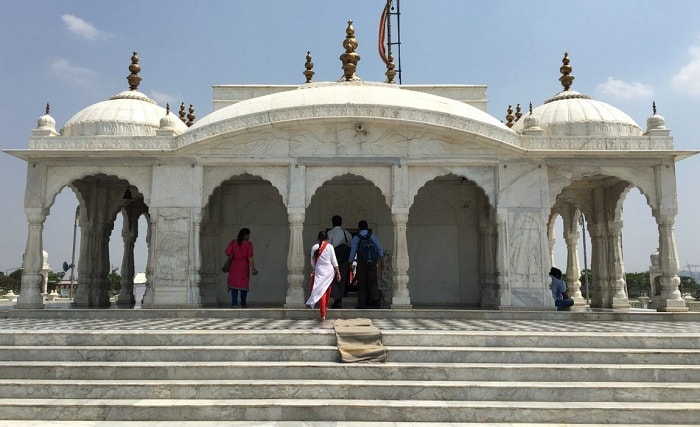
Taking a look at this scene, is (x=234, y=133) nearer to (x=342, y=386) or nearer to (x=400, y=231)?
(x=400, y=231)

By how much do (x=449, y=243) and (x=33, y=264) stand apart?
1099 centimetres

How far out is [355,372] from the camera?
6.74 m

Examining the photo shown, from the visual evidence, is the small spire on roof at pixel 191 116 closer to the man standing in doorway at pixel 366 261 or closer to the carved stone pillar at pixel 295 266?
the carved stone pillar at pixel 295 266

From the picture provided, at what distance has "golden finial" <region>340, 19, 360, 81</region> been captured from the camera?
56.8 ft

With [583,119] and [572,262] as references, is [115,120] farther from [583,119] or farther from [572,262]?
[572,262]

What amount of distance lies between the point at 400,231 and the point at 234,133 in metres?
4.60

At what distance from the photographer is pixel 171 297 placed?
13.2 meters

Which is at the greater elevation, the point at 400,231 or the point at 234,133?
the point at 234,133

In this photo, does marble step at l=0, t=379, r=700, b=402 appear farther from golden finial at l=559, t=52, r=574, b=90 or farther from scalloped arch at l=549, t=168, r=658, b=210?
golden finial at l=559, t=52, r=574, b=90

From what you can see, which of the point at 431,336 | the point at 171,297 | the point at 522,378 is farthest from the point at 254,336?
the point at 171,297

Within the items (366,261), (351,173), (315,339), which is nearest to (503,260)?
(366,261)

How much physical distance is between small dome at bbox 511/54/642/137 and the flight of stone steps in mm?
7956

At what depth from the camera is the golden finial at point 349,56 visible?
1731cm

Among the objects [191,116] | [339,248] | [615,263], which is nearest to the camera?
[339,248]
